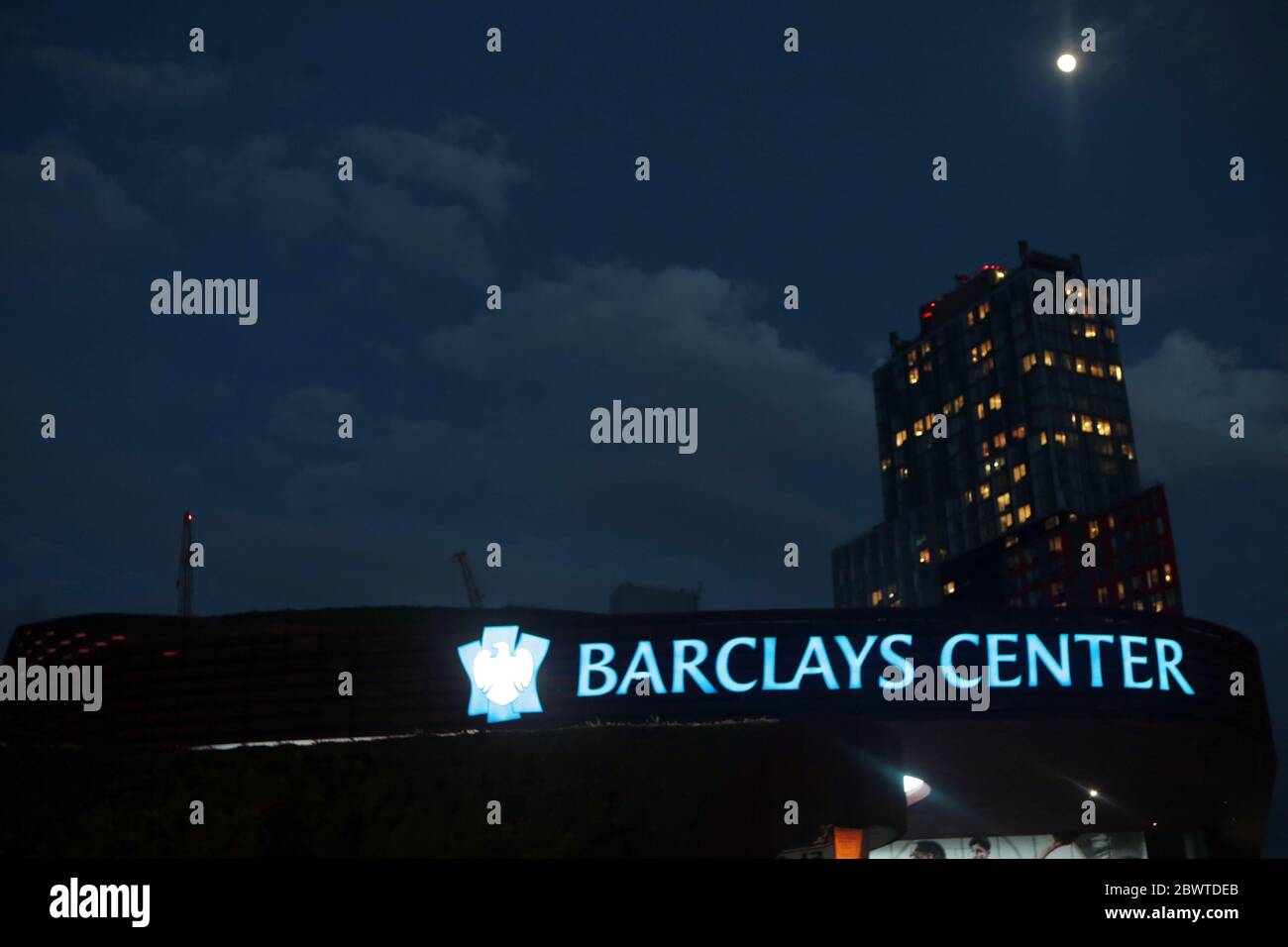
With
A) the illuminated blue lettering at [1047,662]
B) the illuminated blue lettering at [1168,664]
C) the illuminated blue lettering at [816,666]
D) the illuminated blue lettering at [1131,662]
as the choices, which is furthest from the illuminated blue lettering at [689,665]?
the illuminated blue lettering at [1168,664]

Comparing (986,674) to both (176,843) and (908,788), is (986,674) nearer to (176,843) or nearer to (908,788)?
(908,788)

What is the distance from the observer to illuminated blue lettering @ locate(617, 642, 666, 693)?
32188 mm

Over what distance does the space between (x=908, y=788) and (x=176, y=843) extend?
19251 millimetres

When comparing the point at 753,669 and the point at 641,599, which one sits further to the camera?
the point at 641,599

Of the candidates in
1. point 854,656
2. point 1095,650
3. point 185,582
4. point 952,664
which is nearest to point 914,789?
point 952,664

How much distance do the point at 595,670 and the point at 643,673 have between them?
1.23 metres

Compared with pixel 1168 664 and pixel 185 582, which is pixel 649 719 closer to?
pixel 1168 664

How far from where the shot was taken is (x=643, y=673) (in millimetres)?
32281

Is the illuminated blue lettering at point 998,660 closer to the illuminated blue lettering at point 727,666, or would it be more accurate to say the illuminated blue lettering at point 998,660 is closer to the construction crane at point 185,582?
the illuminated blue lettering at point 727,666

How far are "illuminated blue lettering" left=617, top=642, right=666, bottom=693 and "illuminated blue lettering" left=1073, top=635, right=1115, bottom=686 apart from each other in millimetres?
10958

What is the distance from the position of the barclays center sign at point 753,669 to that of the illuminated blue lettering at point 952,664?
25mm

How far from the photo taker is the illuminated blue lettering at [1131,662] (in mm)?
32719
